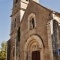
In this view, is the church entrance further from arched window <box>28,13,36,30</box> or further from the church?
arched window <box>28,13,36,30</box>

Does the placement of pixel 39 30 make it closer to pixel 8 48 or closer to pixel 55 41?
pixel 55 41

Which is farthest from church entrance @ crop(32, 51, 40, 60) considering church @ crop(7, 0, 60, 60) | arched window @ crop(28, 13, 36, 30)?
arched window @ crop(28, 13, 36, 30)

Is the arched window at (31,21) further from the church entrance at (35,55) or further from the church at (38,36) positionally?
the church entrance at (35,55)

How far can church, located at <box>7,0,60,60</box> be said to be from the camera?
57.3 ft

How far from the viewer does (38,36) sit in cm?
1958

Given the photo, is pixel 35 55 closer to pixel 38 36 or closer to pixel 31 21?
pixel 38 36

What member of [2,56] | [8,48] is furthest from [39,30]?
[2,56]

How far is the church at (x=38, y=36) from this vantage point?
57.3 ft

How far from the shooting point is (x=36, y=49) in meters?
20.1

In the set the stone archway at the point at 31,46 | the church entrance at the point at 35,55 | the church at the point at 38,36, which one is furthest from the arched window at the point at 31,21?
the church entrance at the point at 35,55

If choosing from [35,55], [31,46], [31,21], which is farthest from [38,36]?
[31,21]

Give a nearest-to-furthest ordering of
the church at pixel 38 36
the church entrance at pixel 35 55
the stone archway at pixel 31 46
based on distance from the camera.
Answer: the church at pixel 38 36 < the stone archway at pixel 31 46 < the church entrance at pixel 35 55

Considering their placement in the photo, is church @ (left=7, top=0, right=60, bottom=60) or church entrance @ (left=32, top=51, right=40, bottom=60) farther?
church entrance @ (left=32, top=51, right=40, bottom=60)

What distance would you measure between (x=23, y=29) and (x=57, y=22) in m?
6.38
